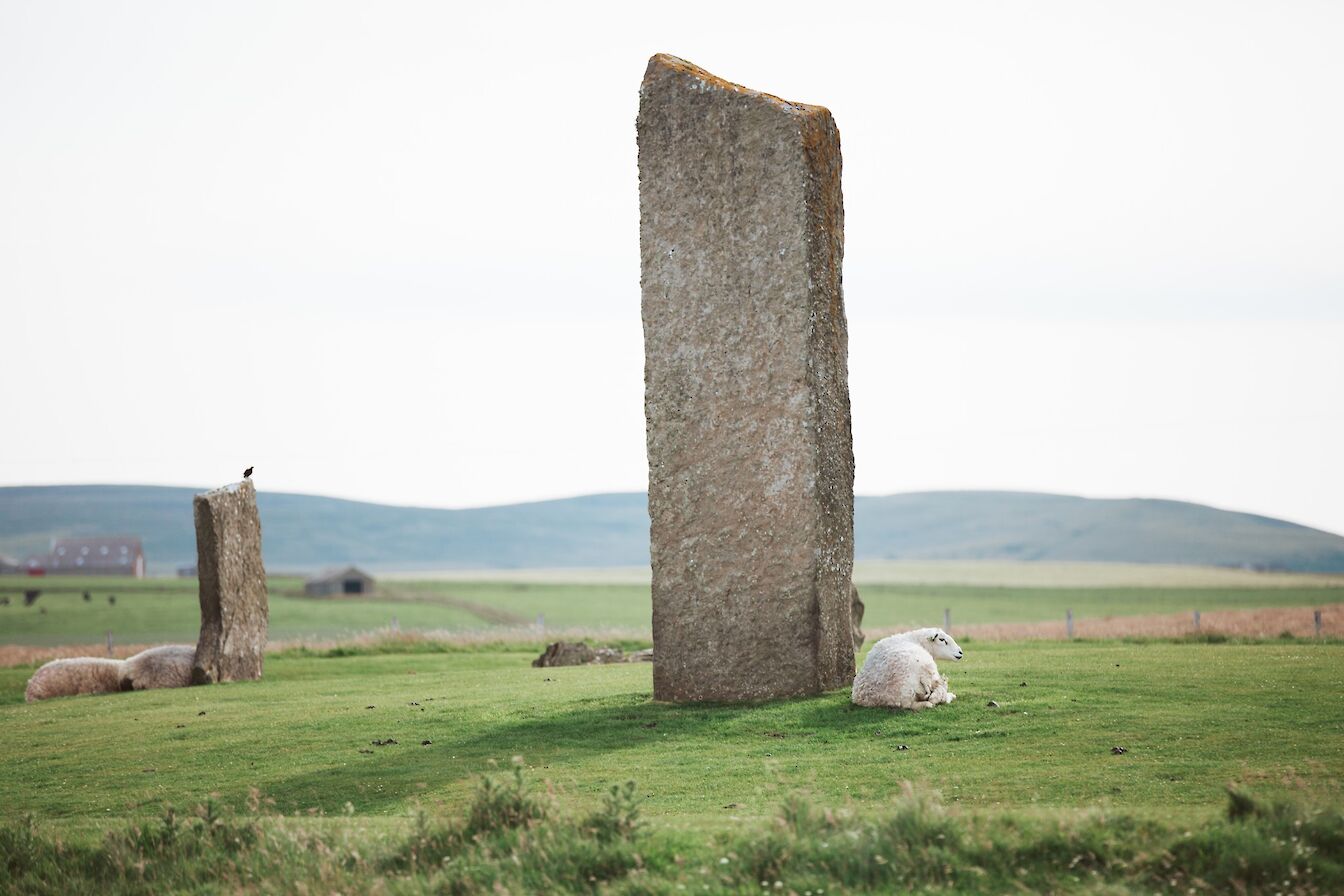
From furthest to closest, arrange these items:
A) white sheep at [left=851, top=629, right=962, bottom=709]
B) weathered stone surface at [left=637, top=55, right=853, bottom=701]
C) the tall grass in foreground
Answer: weathered stone surface at [left=637, top=55, right=853, bottom=701] → white sheep at [left=851, top=629, right=962, bottom=709] → the tall grass in foreground

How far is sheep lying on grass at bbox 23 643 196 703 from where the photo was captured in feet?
78.7

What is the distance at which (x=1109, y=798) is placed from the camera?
10805mm

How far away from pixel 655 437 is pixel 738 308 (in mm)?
2075

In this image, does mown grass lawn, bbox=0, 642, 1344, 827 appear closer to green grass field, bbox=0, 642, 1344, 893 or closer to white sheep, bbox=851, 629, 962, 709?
green grass field, bbox=0, 642, 1344, 893

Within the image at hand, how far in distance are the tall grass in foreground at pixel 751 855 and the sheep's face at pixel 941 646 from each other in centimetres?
868

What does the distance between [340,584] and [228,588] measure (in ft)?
258

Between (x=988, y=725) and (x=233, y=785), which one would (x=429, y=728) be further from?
(x=988, y=725)

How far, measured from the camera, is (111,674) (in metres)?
24.7

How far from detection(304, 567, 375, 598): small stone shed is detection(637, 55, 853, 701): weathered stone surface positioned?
86420mm

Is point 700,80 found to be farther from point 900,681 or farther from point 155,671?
point 155,671

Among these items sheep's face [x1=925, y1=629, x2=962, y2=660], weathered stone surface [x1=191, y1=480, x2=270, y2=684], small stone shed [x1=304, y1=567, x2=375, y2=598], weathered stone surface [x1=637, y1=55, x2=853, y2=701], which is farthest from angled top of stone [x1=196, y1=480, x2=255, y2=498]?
small stone shed [x1=304, y1=567, x2=375, y2=598]

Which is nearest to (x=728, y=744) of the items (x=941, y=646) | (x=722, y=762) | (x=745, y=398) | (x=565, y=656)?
(x=722, y=762)

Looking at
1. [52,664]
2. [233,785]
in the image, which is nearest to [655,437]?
[233,785]

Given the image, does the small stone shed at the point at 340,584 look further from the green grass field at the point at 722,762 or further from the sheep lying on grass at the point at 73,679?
the green grass field at the point at 722,762
